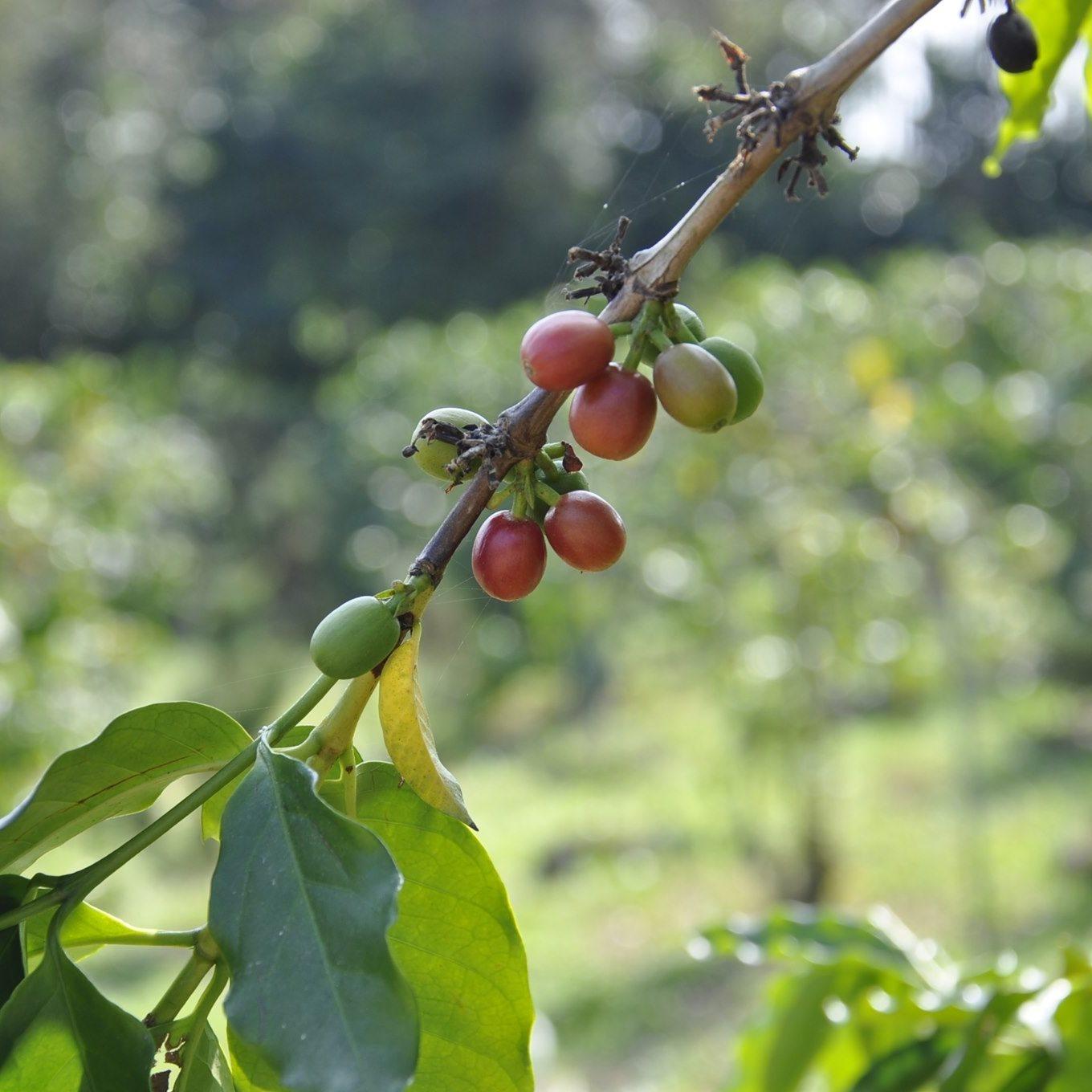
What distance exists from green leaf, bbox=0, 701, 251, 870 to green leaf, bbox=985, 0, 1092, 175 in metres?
0.54

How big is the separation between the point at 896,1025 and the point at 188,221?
12.4 meters

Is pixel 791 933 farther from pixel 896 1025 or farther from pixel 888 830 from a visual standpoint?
pixel 888 830

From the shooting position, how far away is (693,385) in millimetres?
454

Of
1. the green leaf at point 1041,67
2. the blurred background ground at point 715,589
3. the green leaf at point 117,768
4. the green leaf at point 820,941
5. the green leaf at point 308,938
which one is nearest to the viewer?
the green leaf at point 308,938

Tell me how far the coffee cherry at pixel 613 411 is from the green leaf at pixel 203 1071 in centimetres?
27

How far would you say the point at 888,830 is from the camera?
4.98m

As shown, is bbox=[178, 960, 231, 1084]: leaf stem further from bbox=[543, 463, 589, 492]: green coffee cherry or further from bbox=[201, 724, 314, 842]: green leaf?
bbox=[543, 463, 589, 492]: green coffee cherry

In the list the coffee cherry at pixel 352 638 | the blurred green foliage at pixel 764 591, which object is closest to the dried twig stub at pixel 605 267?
the coffee cherry at pixel 352 638

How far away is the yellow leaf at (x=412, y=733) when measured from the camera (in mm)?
456

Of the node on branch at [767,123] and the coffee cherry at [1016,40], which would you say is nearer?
the node on branch at [767,123]

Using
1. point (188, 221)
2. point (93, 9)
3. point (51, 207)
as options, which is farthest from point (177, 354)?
point (93, 9)

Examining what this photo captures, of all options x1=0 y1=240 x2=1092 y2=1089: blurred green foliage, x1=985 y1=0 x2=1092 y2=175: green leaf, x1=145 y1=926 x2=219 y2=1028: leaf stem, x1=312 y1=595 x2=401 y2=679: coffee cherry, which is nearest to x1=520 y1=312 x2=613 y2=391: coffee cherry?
x1=312 y1=595 x2=401 y2=679: coffee cherry

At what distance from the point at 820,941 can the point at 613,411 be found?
0.62m

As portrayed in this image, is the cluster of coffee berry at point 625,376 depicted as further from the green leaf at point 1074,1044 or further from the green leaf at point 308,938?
the green leaf at point 1074,1044
